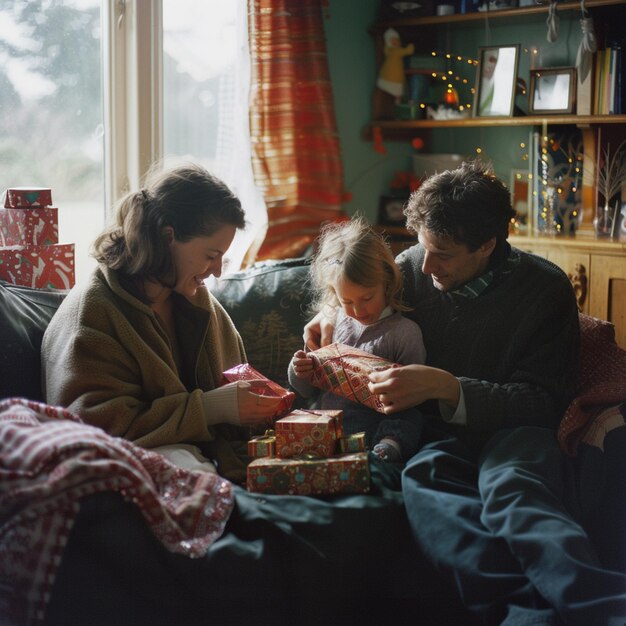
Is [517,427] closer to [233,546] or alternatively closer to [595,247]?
[233,546]

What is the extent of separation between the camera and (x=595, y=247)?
335 centimetres

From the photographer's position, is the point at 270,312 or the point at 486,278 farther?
the point at 270,312

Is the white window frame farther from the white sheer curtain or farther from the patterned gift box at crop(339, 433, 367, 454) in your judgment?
the patterned gift box at crop(339, 433, 367, 454)

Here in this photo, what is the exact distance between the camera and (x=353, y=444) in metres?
1.82

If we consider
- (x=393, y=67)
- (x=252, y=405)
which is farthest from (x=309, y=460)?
(x=393, y=67)

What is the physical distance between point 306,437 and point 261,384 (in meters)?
0.23

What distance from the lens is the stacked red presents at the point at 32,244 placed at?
226 cm

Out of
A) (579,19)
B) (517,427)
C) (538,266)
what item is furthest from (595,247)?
(517,427)

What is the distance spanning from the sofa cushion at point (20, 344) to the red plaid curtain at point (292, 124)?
144 centimetres

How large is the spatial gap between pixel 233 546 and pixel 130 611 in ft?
0.70

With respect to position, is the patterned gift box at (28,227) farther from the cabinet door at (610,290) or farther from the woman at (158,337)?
the cabinet door at (610,290)

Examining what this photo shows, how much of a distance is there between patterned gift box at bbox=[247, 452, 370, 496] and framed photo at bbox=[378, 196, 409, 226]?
2.35 meters

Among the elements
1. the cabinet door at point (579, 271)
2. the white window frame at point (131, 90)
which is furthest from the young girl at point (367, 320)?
the cabinet door at point (579, 271)

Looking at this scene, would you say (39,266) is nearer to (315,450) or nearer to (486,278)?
(315,450)
